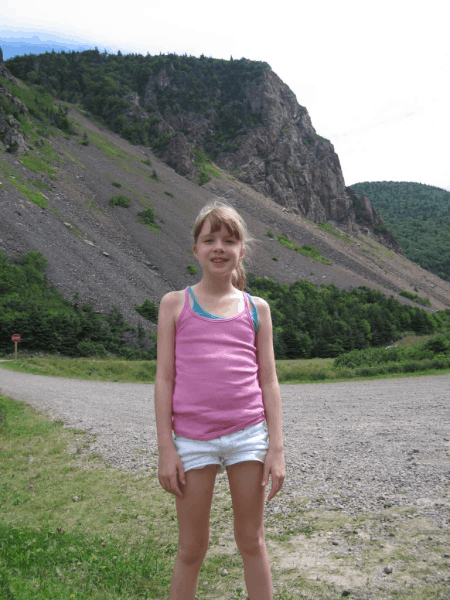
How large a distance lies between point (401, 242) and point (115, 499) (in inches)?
6347

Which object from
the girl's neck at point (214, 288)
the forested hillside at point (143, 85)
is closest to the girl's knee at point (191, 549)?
the girl's neck at point (214, 288)

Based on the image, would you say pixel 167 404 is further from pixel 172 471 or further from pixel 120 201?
pixel 120 201

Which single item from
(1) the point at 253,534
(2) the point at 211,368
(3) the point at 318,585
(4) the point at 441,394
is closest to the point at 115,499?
(3) the point at 318,585

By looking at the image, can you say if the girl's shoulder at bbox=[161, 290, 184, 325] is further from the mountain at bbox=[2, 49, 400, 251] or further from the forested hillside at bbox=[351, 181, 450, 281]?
the forested hillside at bbox=[351, 181, 450, 281]

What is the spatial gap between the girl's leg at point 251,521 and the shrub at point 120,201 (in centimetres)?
6393

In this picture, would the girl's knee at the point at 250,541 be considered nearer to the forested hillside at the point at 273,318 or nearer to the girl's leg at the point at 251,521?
the girl's leg at the point at 251,521

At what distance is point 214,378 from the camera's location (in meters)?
2.51

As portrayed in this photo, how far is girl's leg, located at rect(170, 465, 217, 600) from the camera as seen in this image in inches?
97.6

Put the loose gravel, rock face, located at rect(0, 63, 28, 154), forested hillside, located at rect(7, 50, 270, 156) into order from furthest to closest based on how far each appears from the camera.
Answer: forested hillside, located at rect(7, 50, 270, 156) → rock face, located at rect(0, 63, 28, 154) → the loose gravel

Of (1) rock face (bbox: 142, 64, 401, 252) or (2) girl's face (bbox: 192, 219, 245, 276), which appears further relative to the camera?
(1) rock face (bbox: 142, 64, 401, 252)

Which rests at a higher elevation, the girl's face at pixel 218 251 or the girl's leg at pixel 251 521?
the girl's face at pixel 218 251

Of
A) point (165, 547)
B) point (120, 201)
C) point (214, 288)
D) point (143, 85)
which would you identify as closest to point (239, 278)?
point (214, 288)

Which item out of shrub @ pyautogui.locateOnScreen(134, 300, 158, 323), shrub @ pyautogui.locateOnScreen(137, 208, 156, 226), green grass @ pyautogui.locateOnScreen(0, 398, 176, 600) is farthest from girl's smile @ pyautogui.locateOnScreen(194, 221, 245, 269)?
shrub @ pyautogui.locateOnScreen(137, 208, 156, 226)

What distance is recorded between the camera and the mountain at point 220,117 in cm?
10675
